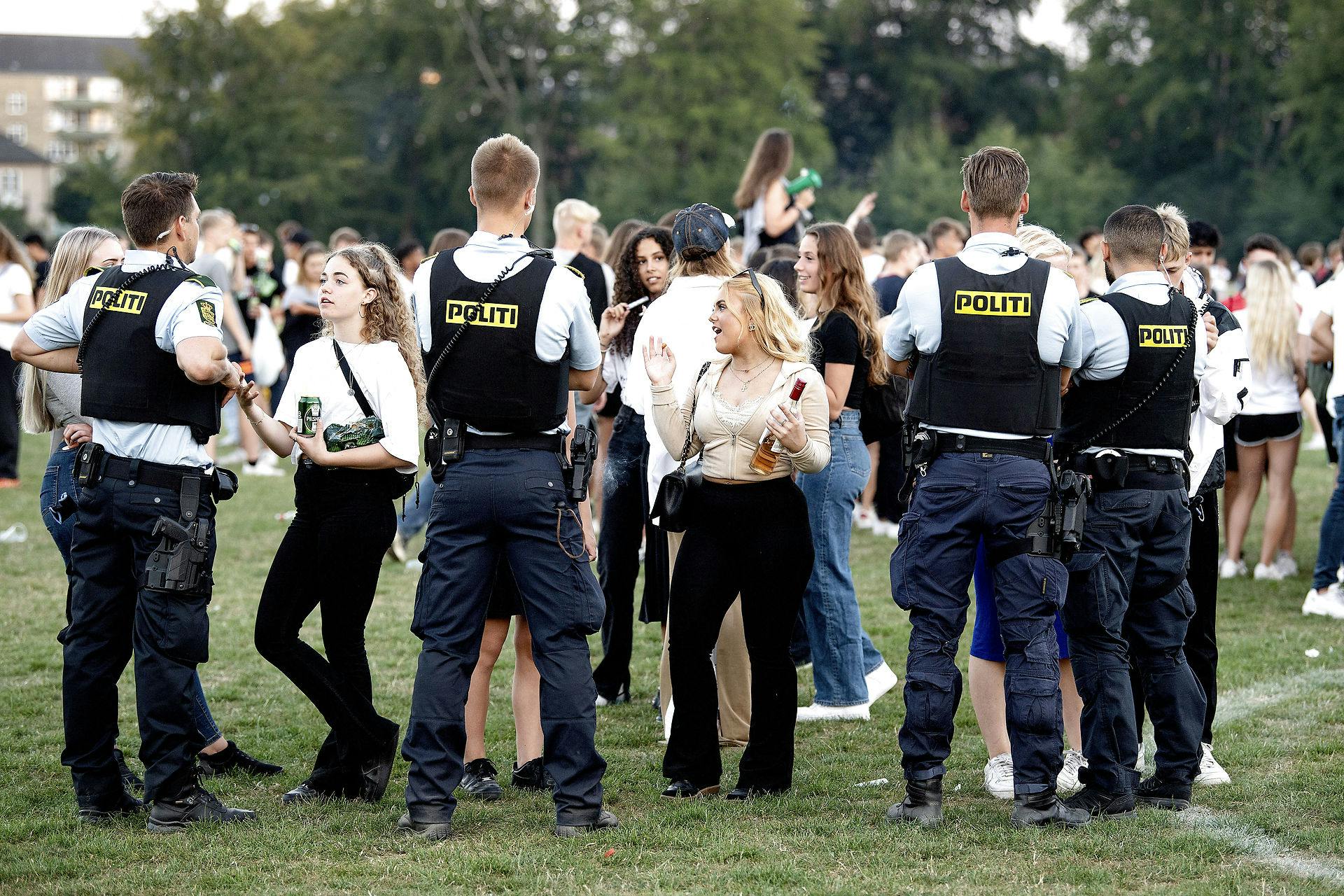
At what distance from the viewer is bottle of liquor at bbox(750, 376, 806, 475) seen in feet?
16.7

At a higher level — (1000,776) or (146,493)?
(146,493)

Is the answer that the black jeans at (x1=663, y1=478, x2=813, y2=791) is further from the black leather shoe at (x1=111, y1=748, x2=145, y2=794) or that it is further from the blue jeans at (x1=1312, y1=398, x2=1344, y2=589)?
the blue jeans at (x1=1312, y1=398, x2=1344, y2=589)

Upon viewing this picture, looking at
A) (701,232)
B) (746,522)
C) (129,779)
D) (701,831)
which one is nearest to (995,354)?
(746,522)

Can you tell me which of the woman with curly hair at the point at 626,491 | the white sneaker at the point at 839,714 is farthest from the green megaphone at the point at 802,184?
the white sneaker at the point at 839,714

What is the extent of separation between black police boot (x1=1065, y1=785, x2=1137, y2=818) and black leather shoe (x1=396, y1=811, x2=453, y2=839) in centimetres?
208

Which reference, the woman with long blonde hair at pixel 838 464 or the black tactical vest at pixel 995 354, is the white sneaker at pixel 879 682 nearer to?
the woman with long blonde hair at pixel 838 464

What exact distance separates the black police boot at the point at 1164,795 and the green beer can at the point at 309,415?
10.2ft

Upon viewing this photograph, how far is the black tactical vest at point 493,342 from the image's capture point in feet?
15.4

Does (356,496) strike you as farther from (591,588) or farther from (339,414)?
(591,588)

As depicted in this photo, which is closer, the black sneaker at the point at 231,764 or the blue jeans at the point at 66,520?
the blue jeans at the point at 66,520

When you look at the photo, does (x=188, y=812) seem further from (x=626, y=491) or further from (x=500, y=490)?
(x=626, y=491)

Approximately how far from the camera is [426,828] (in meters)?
4.76

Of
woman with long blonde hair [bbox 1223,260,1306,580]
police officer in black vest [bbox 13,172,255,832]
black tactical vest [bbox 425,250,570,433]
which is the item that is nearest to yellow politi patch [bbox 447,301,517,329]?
black tactical vest [bbox 425,250,570,433]

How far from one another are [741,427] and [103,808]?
2.55m
